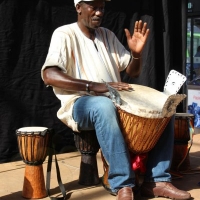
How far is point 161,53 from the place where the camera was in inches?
222

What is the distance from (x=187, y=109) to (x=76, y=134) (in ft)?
8.84

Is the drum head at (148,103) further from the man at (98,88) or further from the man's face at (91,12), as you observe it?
the man's face at (91,12)

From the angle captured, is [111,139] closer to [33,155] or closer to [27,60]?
[33,155]

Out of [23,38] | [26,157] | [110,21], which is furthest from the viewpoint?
[110,21]

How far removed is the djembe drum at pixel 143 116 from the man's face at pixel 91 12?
0.66 meters

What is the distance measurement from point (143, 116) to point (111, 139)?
0.88 feet

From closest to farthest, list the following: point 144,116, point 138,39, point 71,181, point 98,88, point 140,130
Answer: point 144,116
point 140,130
point 98,88
point 138,39
point 71,181

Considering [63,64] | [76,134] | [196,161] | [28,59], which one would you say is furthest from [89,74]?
[196,161]

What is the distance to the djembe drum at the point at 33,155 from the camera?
3393mm

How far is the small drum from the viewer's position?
3127 millimetres

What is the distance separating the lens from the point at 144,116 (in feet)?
10.2

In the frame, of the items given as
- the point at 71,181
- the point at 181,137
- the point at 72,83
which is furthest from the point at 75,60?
the point at 181,137

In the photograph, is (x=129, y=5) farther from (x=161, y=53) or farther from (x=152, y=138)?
(x=152, y=138)

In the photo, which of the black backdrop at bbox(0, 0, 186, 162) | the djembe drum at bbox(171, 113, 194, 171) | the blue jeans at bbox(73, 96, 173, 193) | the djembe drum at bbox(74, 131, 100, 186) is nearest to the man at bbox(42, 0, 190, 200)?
the blue jeans at bbox(73, 96, 173, 193)
